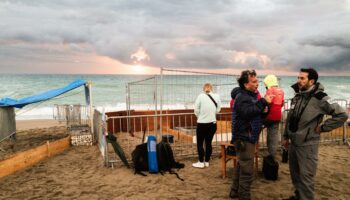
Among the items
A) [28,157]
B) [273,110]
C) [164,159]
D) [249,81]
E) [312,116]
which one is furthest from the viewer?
[28,157]

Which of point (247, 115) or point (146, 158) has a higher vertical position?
point (247, 115)

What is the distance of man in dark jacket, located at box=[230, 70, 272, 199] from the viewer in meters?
4.05

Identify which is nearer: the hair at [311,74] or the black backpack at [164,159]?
the hair at [311,74]

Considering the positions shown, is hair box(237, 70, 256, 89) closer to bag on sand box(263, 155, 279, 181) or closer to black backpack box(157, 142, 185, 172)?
bag on sand box(263, 155, 279, 181)

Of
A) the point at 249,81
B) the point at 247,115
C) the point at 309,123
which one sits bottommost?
the point at 309,123

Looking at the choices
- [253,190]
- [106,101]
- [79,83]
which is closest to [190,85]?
[79,83]

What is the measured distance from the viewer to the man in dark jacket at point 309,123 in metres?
3.91

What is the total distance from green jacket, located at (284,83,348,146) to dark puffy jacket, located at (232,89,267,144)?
20.3 inches

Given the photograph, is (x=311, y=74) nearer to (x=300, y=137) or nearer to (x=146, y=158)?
(x=300, y=137)

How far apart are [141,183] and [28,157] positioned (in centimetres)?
311

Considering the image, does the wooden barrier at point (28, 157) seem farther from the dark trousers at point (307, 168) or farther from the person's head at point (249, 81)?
the dark trousers at point (307, 168)

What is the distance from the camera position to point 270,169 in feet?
18.9

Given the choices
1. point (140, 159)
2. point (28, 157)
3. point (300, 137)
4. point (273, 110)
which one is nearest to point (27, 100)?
point (28, 157)

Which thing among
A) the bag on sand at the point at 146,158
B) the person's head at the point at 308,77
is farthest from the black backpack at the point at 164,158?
the person's head at the point at 308,77
